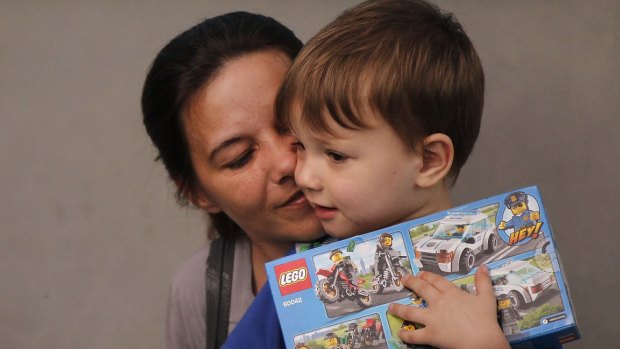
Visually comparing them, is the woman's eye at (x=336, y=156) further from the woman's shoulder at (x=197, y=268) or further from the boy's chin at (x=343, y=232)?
the woman's shoulder at (x=197, y=268)

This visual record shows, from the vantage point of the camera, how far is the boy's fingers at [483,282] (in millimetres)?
1235

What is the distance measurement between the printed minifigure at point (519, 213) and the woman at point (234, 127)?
353 mm

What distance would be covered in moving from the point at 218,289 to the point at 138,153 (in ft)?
3.07

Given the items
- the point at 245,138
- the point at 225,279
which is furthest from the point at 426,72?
the point at 225,279

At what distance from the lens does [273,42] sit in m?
1.58

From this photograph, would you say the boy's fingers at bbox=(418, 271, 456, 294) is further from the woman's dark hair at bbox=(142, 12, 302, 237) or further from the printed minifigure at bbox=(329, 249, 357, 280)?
the woman's dark hair at bbox=(142, 12, 302, 237)

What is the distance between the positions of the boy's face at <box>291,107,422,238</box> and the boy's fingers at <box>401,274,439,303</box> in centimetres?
13

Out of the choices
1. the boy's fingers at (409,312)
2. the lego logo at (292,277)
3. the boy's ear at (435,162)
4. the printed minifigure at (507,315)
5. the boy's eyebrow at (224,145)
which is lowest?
the printed minifigure at (507,315)

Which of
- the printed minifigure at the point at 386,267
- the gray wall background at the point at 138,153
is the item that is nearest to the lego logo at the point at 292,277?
the printed minifigure at the point at 386,267

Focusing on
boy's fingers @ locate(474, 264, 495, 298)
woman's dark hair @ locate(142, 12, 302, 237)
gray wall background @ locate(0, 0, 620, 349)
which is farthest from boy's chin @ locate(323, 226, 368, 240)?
gray wall background @ locate(0, 0, 620, 349)

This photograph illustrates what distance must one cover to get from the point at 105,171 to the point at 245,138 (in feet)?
3.98

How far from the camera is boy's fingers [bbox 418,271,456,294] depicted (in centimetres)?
125

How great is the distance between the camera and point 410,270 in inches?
50.8

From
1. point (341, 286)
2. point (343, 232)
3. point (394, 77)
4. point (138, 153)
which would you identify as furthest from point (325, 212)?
point (138, 153)
